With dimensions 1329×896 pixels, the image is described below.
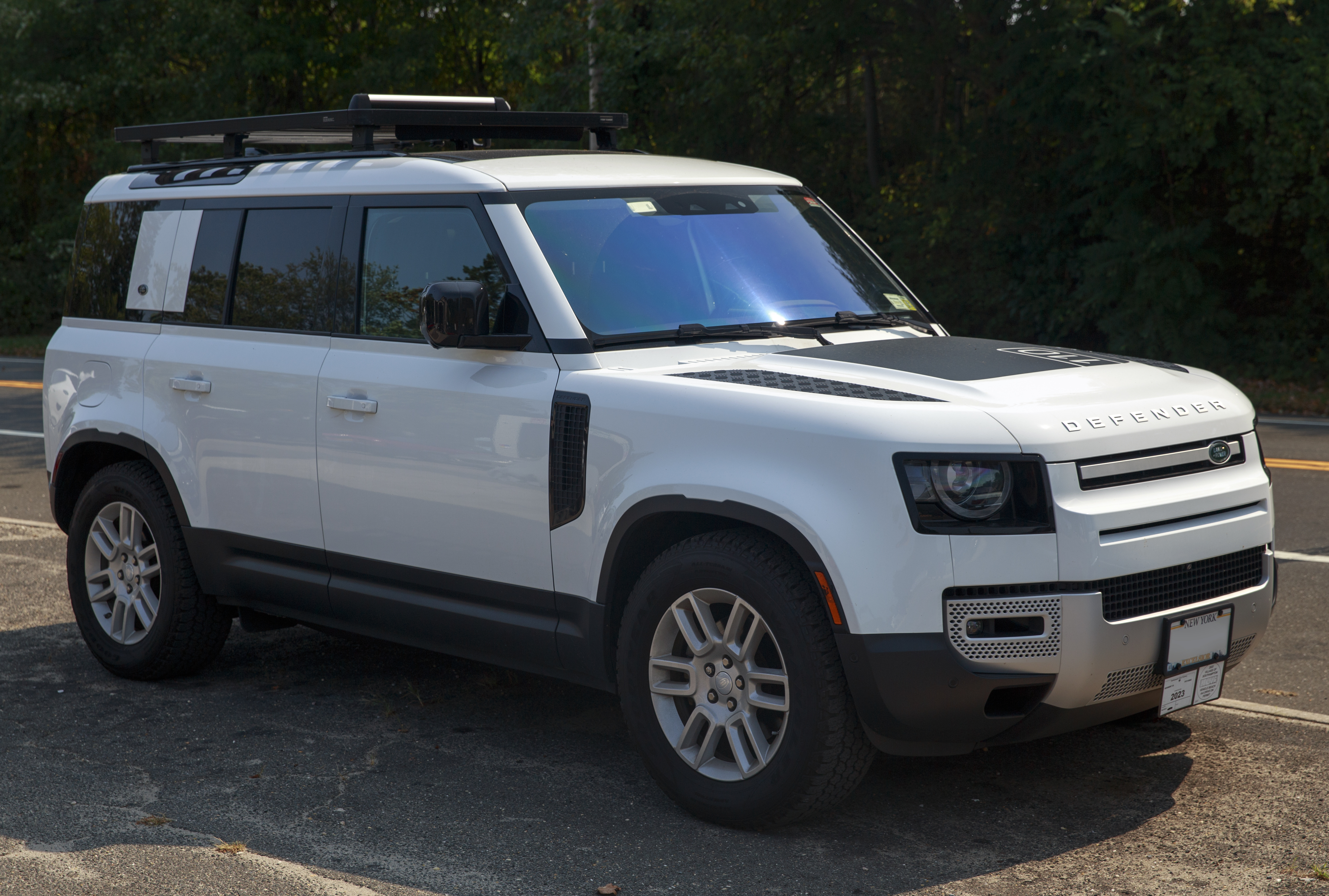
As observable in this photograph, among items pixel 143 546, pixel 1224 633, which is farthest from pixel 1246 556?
pixel 143 546

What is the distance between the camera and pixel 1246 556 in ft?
13.9

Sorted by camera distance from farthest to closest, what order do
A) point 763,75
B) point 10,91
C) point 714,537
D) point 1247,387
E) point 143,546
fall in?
point 10,91, point 763,75, point 1247,387, point 143,546, point 714,537

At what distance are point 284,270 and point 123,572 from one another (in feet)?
5.24

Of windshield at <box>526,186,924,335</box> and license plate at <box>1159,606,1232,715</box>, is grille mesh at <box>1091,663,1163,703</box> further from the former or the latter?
windshield at <box>526,186,924,335</box>

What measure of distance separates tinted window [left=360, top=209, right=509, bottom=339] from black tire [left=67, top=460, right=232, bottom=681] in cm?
139

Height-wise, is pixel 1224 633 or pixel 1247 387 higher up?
pixel 1224 633

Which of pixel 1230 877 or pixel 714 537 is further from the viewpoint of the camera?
pixel 714 537

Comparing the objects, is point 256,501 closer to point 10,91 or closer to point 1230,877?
point 1230,877

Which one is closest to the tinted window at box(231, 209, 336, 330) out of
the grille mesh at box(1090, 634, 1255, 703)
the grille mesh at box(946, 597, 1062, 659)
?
the grille mesh at box(946, 597, 1062, 659)

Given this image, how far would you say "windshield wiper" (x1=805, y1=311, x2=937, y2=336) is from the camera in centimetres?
502

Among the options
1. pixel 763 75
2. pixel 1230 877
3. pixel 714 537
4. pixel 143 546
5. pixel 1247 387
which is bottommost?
pixel 1247 387

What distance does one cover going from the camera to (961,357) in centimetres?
454

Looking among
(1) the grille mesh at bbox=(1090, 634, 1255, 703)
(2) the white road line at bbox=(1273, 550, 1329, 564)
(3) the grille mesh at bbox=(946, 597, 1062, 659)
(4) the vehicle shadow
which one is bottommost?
(2) the white road line at bbox=(1273, 550, 1329, 564)

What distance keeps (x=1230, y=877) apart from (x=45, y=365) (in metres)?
5.21
